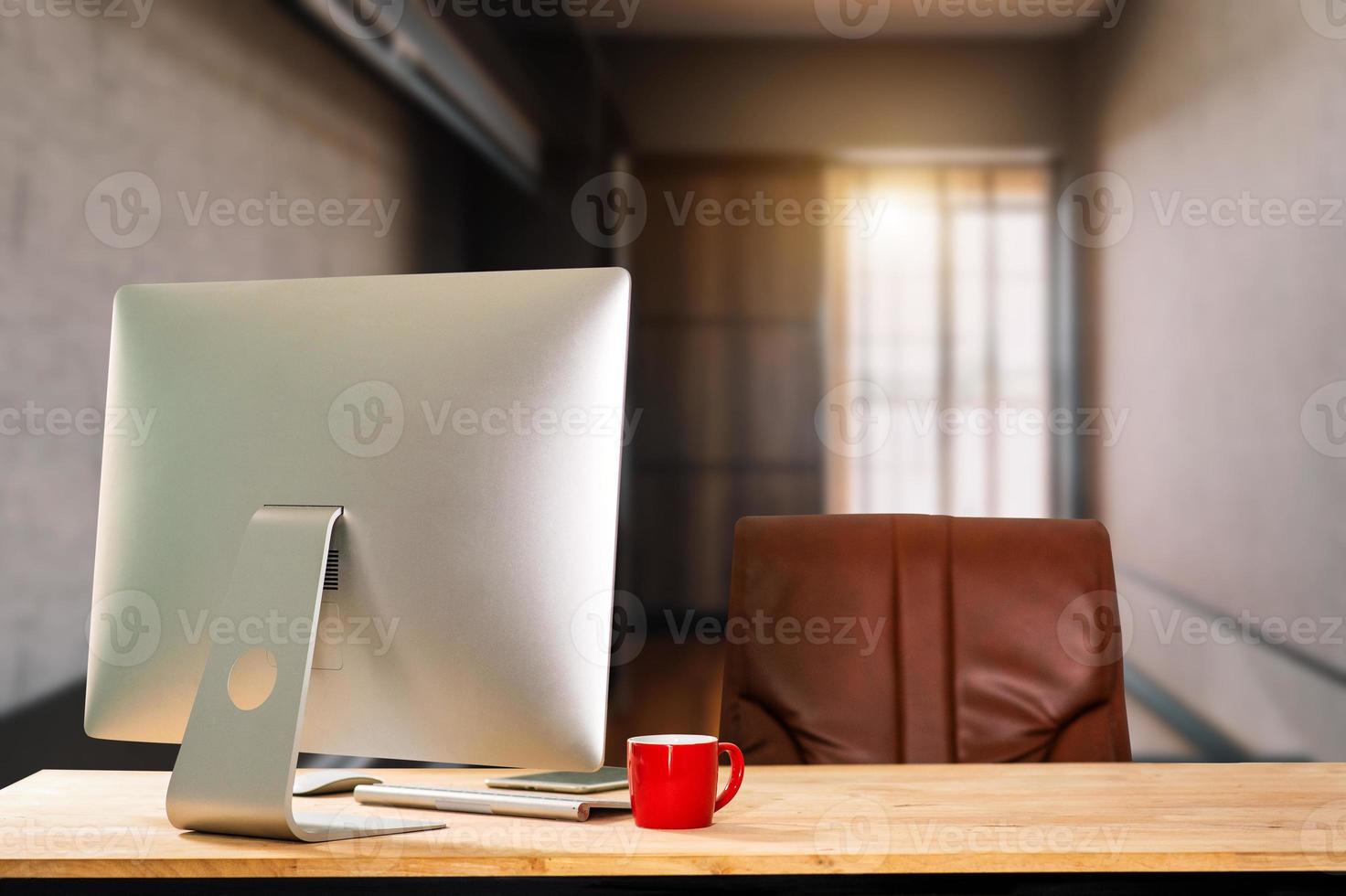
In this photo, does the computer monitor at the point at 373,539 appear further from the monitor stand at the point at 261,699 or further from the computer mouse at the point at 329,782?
the computer mouse at the point at 329,782

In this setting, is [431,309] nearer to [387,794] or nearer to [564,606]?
[564,606]

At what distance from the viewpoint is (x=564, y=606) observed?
2.92 feet

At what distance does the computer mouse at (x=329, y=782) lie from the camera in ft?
3.57

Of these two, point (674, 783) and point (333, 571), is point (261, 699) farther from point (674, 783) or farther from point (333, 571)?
point (674, 783)

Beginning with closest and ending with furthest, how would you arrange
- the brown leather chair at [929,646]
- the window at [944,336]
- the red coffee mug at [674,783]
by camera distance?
the red coffee mug at [674,783] → the brown leather chair at [929,646] → the window at [944,336]

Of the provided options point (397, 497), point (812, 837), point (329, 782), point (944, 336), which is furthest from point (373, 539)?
point (944, 336)

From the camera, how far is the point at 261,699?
917 mm

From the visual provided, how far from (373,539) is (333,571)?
0.05m

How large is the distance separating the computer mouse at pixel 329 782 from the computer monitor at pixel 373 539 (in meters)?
0.16

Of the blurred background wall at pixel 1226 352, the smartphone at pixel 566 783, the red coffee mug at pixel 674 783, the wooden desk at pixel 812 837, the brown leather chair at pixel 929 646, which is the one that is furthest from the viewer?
the blurred background wall at pixel 1226 352

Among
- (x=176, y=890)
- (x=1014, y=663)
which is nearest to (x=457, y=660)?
(x=176, y=890)

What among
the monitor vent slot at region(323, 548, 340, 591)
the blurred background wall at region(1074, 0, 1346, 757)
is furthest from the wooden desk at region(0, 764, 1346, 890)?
the blurred background wall at region(1074, 0, 1346, 757)

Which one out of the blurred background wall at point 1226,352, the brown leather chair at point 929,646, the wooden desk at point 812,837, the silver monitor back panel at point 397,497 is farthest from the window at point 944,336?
the silver monitor back panel at point 397,497

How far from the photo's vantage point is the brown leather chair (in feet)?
5.45
